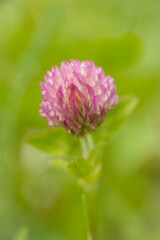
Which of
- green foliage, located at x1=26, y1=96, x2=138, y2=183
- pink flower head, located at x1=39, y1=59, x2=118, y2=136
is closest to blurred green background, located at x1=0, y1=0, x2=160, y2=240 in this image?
green foliage, located at x1=26, y1=96, x2=138, y2=183

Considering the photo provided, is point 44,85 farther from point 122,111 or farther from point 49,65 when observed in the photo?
point 49,65

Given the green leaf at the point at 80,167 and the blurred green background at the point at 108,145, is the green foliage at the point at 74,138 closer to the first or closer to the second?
the green leaf at the point at 80,167

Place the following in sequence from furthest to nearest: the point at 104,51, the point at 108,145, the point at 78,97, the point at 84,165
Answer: the point at 104,51, the point at 108,145, the point at 84,165, the point at 78,97

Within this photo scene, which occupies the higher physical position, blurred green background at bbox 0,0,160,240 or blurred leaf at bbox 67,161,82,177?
blurred green background at bbox 0,0,160,240

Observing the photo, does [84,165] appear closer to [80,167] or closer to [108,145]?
[80,167]

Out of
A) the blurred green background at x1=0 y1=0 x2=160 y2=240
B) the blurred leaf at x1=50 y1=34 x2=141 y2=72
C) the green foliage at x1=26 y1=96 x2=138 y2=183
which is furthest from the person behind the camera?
the blurred leaf at x1=50 y1=34 x2=141 y2=72

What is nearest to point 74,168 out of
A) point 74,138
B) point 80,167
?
point 80,167

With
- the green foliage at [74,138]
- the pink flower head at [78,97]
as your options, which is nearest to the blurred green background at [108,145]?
the green foliage at [74,138]

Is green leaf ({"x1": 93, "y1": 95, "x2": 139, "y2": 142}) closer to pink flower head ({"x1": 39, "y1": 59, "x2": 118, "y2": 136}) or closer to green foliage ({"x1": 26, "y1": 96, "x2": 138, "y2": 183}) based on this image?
green foliage ({"x1": 26, "y1": 96, "x2": 138, "y2": 183})
